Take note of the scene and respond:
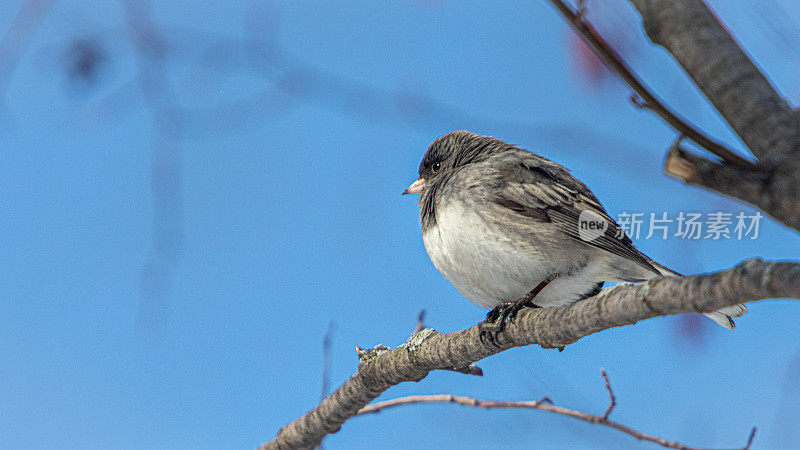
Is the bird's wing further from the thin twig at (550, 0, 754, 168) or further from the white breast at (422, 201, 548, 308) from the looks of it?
the thin twig at (550, 0, 754, 168)

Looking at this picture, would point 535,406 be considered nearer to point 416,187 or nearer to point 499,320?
point 499,320

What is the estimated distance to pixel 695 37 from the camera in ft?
4.45

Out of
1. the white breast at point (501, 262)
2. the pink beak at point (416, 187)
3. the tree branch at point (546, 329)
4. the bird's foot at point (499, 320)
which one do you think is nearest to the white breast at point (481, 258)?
the white breast at point (501, 262)

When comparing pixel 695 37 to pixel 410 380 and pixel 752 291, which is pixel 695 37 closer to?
pixel 752 291

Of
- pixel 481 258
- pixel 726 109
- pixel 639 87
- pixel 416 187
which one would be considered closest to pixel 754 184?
pixel 726 109

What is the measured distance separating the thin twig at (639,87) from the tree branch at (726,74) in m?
0.07

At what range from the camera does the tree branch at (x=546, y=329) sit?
4.71 ft

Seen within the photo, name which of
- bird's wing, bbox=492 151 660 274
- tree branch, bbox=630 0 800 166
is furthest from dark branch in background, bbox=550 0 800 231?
bird's wing, bbox=492 151 660 274

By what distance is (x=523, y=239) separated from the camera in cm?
279

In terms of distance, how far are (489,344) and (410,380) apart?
18.9 inches

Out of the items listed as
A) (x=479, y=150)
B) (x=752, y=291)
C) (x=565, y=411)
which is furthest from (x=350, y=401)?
(x=752, y=291)

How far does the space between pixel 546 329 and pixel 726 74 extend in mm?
1282

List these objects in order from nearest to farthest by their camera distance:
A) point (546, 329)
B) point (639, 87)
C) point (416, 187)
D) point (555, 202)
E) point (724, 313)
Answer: point (639, 87), point (546, 329), point (724, 313), point (555, 202), point (416, 187)

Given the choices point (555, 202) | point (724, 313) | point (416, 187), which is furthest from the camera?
point (416, 187)
